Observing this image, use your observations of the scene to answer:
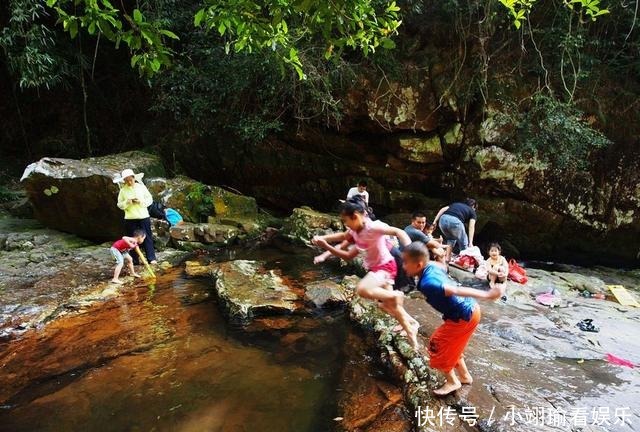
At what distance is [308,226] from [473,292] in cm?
735

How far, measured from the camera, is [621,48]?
32.9 feet

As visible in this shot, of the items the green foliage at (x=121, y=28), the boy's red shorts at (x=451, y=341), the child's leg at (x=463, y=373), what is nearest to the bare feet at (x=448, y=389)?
the child's leg at (x=463, y=373)

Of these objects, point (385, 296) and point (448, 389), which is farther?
point (385, 296)

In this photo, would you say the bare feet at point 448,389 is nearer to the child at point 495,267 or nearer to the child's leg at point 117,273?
the child at point 495,267

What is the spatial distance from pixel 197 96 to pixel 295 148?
3330 mm

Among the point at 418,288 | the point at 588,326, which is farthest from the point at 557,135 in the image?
the point at 418,288

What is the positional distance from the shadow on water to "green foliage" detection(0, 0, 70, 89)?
7.34 metres

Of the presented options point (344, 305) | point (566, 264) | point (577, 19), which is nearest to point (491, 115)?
point (577, 19)

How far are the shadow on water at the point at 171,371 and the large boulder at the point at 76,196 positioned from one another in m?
3.72

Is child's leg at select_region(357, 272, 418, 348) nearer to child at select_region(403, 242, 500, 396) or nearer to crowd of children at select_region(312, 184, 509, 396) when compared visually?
crowd of children at select_region(312, 184, 509, 396)

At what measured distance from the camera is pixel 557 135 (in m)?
9.60

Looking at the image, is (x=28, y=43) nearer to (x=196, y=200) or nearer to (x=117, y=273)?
(x=196, y=200)

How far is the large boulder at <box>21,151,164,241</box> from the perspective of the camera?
30.9 feet

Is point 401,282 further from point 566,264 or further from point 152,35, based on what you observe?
point 566,264
